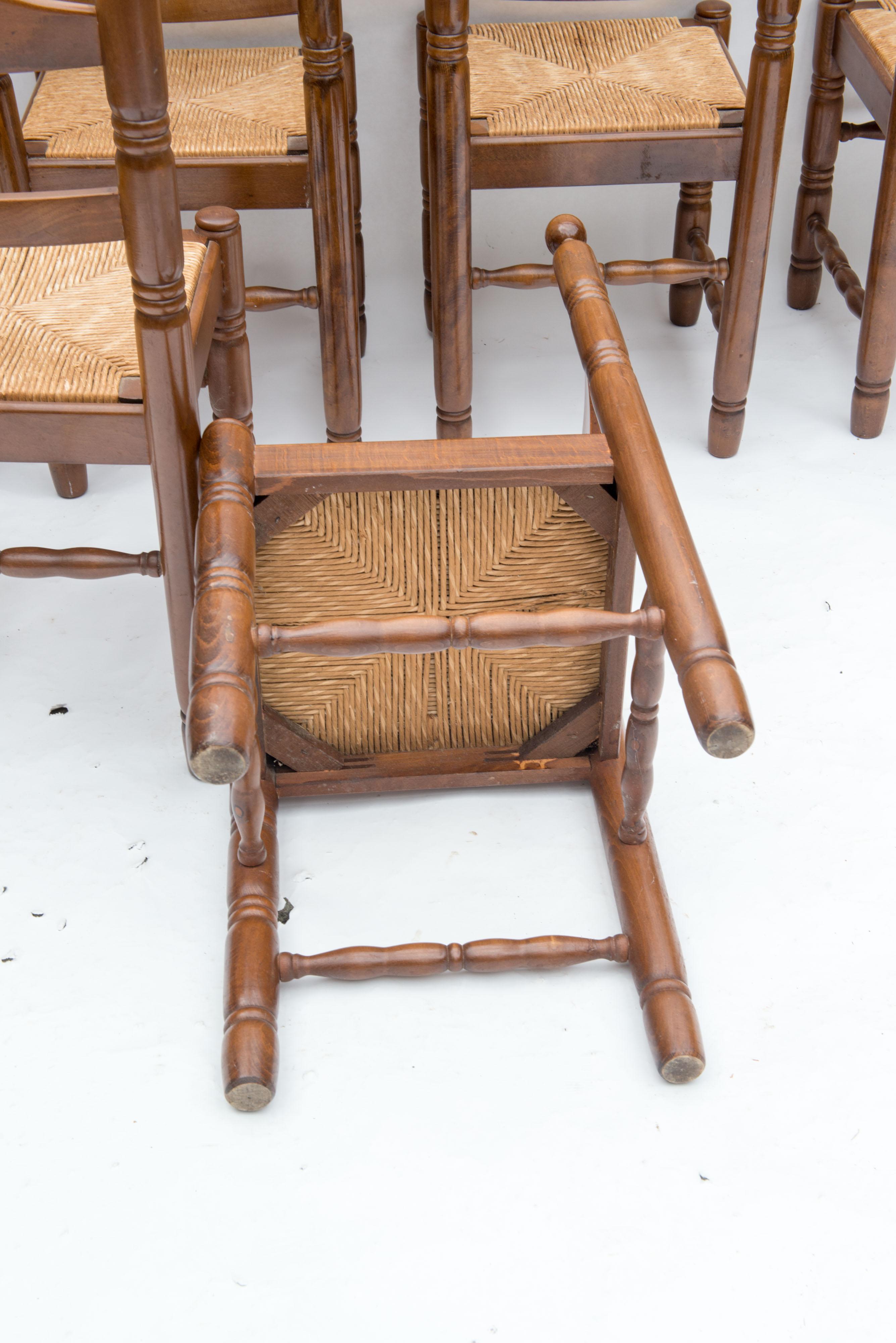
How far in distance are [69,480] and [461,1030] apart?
3.83 feet

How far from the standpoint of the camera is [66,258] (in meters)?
1.81

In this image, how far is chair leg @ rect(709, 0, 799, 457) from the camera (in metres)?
1.93

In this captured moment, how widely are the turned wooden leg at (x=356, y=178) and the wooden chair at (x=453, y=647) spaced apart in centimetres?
62

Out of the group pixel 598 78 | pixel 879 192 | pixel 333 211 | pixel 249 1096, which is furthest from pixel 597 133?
pixel 249 1096

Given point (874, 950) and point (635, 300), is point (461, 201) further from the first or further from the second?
point (874, 950)

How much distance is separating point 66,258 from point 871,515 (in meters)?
1.26

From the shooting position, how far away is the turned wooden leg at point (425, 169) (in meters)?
2.31

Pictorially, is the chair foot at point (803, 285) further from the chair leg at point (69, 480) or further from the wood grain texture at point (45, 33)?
the wood grain texture at point (45, 33)

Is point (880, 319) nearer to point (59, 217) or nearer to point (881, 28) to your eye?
point (881, 28)

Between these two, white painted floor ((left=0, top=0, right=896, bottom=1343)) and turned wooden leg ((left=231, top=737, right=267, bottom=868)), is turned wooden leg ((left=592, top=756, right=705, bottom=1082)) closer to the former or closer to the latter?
white painted floor ((left=0, top=0, right=896, bottom=1343))

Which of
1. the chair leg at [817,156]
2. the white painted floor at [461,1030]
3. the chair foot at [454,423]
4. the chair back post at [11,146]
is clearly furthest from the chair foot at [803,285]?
the chair back post at [11,146]

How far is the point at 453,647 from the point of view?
1.38m

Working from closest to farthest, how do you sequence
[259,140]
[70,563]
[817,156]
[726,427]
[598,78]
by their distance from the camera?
[70,563] → [259,140] → [598,78] → [726,427] → [817,156]

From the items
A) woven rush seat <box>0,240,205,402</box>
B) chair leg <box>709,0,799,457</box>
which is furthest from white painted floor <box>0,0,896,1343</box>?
woven rush seat <box>0,240,205,402</box>
